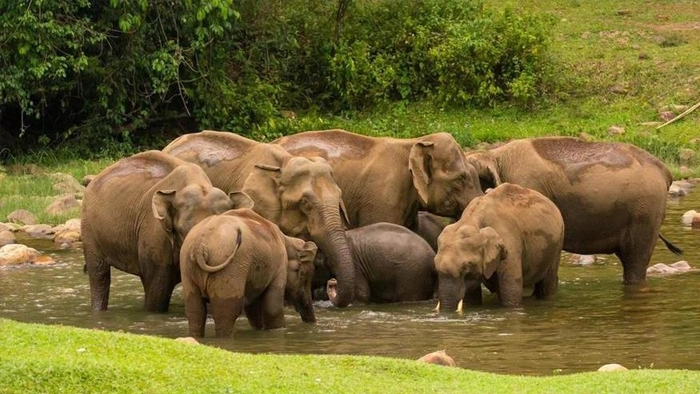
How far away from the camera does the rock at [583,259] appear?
61.4 feet

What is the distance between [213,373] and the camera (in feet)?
31.3

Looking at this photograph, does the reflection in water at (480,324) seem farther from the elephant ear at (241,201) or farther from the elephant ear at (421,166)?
the elephant ear at (421,166)

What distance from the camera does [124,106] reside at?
25.7m

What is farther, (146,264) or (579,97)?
(579,97)

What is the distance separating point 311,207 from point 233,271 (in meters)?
2.33

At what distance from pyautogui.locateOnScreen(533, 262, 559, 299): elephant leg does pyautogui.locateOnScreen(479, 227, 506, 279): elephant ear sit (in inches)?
38.8

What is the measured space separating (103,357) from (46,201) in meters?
12.1

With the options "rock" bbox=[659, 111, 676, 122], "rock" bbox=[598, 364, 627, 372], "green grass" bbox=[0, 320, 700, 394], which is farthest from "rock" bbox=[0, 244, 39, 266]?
"rock" bbox=[659, 111, 676, 122]

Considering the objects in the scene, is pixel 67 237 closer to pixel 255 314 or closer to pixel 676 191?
pixel 255 314

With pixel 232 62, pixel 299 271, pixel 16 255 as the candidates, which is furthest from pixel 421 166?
pixel 232 62

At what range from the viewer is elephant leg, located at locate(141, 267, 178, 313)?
47.9ft

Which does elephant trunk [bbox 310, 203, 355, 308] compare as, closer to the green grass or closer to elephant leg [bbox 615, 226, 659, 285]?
elephant leg [bbox 615, 226, 659, 285]

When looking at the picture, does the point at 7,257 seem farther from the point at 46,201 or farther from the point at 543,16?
the point at 543,16

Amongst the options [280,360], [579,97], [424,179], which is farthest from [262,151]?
[579,97]
